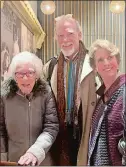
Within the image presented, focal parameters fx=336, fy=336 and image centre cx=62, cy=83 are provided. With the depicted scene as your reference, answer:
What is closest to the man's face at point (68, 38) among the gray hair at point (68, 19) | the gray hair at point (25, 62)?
the gray hair at point (68, 19)

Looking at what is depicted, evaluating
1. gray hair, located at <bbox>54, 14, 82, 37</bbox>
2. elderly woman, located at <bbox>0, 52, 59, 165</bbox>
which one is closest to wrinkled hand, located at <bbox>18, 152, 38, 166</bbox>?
elderly woman, located at <bbox>0, 52, 59, 165</bbox>

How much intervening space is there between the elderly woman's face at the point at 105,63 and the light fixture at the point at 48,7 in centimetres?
27

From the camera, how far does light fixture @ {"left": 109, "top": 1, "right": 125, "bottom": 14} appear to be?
141cm

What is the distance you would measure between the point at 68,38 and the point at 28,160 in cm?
52

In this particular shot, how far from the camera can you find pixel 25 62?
53.8 inches

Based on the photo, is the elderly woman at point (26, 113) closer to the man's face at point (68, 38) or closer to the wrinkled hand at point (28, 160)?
the wrinkled hand at point (28, 160)

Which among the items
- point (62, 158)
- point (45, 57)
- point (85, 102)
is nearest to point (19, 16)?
point (45, 57)

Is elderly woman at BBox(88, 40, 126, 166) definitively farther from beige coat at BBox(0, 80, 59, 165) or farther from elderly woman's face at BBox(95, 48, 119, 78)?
beige coat at BBox(0, 80, 59, 165)

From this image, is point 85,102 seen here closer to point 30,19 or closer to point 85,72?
point 85,72

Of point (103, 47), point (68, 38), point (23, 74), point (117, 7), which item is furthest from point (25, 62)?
point (117, 7)

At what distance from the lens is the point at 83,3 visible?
1.43m

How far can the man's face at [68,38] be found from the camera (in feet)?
4.47

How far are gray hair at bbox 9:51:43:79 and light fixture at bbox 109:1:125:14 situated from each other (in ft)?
1.22

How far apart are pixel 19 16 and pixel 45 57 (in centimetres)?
21
